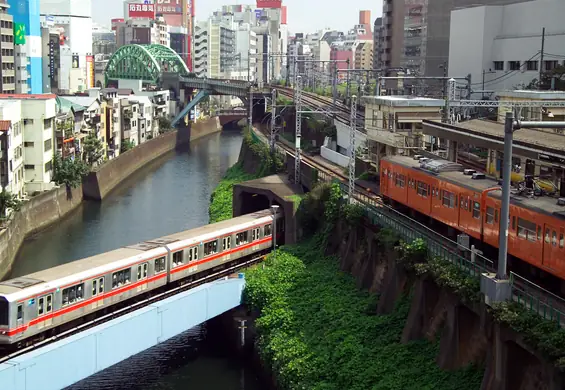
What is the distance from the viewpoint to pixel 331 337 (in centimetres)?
1777

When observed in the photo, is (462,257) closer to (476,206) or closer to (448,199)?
(476,206)

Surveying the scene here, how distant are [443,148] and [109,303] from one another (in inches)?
540

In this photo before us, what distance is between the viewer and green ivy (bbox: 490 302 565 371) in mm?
11875

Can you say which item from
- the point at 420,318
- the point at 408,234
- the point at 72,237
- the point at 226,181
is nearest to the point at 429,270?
the point at 420,318

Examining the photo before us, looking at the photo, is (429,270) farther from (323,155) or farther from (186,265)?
(323,155)

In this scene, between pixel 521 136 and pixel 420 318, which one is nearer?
pixel 420 318

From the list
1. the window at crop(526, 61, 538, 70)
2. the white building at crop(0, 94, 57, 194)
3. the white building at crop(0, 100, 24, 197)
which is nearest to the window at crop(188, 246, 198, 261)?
the white building at crop(0, 100, 24, 197)

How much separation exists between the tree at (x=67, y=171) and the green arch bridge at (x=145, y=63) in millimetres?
41424

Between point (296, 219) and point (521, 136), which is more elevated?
point (521, 136)

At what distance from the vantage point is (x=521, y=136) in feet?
67.6

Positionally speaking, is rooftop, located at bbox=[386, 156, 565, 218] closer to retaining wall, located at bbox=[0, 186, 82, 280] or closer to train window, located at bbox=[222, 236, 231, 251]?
train window, located at bbox=[222, 236, 231, 251]

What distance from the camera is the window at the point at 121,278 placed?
64.1 feet

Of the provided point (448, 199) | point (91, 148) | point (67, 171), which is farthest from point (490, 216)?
point (91, 148)

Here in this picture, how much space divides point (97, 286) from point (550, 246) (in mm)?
9536
